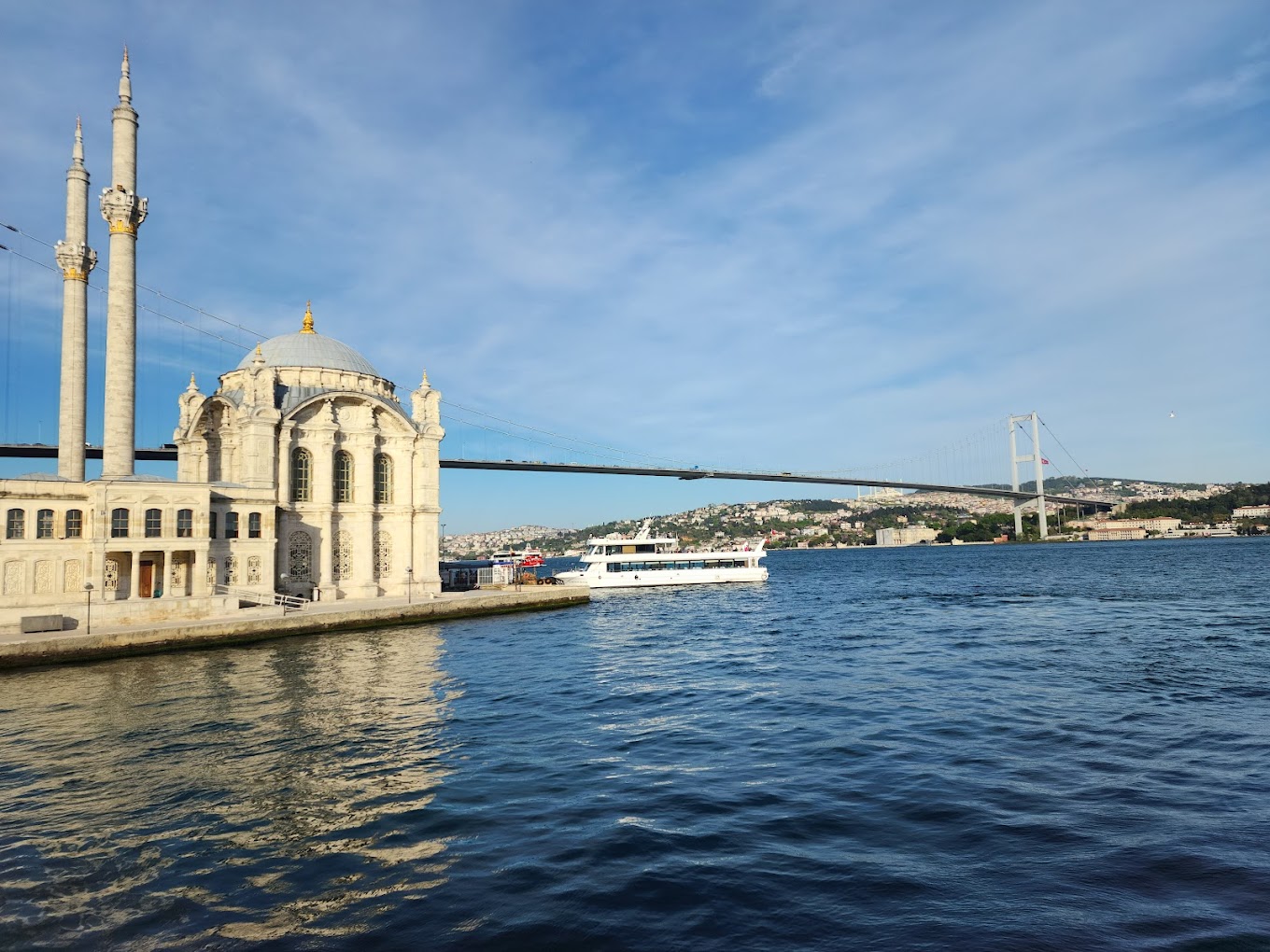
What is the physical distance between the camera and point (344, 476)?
35031 mm

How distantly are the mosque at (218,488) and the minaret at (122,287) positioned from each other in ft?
0.15

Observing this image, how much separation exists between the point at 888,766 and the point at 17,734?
13610mm

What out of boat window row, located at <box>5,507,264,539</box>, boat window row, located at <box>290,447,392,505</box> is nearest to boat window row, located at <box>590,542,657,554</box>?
boat window row, located at <box>290,447,392,505</box>

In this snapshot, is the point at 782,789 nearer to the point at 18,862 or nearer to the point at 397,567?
the point at 18,862

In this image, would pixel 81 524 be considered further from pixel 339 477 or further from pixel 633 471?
pixel 633 471

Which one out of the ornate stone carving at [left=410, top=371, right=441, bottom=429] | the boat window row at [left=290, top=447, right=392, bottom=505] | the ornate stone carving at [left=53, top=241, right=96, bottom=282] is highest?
the ornate stone carving at [left=53, top=241, right=96, bottom=282]

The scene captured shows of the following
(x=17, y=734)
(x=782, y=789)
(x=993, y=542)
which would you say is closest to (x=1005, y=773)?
(x=782, y=789)

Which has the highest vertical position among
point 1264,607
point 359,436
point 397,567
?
point 359,436

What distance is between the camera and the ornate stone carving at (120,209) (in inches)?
1080

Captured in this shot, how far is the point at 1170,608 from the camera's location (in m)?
29.1

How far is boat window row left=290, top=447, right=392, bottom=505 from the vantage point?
33906 mm

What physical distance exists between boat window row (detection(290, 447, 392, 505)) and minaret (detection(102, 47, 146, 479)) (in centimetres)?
711

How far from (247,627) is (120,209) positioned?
1567 cm

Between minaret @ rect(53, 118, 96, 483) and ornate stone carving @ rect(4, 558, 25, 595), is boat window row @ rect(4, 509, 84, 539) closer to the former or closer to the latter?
ornate stone carving @ rect(4, 558, 25, 595)
